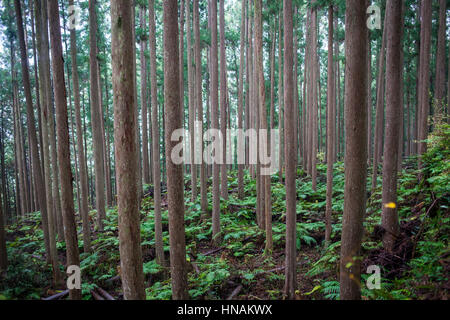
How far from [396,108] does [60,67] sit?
748 centimetres

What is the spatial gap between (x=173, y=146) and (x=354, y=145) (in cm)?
307

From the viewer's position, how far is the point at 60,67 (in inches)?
197

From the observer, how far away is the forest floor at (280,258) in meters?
4.90

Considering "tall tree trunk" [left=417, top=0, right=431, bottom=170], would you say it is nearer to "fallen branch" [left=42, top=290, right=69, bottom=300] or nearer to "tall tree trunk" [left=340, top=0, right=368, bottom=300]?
"tall tree trunk" [left=340, top=0, right=368, bottom=300]

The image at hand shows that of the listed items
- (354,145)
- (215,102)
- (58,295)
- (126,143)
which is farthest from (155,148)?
(354,145)

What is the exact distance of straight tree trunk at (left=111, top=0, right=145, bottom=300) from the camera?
3836 millimetres

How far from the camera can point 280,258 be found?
7.77 meters

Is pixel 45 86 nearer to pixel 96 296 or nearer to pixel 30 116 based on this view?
pixel 30 116

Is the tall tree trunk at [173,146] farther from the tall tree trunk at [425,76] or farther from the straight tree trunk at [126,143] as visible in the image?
the tall tree trunk at [425,76]

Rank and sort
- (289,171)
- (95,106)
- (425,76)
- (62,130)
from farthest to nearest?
(425,76), (95,106), (289,171), (62,130)

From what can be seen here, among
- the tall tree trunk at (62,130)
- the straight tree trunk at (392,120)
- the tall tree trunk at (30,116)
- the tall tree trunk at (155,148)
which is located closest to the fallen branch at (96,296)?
the tall tree trunk at (62,130)
